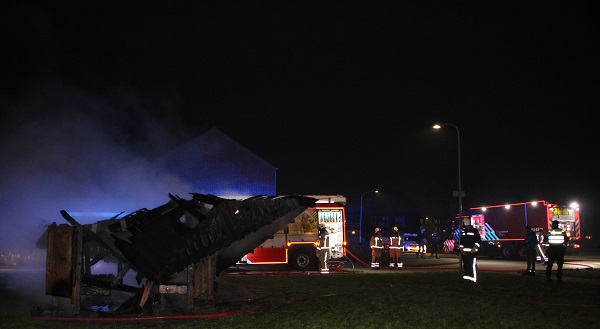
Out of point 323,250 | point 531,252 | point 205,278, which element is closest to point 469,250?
point 531,252

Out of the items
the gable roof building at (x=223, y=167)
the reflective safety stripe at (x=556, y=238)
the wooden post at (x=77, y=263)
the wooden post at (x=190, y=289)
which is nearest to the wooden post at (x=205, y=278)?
the wooden post at (x=190, y=289)

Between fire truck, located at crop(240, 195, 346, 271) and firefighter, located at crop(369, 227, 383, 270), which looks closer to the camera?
fire truck, located at crop(240, 195, 346, 271)

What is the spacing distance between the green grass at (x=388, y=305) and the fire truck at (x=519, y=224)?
13.1 metres

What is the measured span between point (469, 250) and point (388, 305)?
15.3 ft

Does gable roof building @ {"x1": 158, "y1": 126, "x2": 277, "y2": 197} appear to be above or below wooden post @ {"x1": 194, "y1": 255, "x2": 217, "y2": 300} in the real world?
above

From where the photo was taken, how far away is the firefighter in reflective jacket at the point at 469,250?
13047 millimetres

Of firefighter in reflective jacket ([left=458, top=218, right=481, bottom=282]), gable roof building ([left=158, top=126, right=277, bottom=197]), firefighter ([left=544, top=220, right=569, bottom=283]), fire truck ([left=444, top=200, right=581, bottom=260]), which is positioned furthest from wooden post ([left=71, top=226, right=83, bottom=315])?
gable roof building ([left=158, top=126, right=277, bottom=197])

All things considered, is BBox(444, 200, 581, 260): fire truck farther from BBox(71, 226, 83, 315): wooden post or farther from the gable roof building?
BBox(71, 226, 83, 315): wooden post

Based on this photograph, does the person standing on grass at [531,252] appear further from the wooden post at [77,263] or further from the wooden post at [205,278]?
the wooden post at [77,263]

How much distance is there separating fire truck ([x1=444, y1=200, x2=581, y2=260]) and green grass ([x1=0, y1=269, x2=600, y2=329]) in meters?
13.1

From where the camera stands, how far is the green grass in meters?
8.09

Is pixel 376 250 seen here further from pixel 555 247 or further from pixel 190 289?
pixel 190 289

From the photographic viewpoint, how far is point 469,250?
527 inches

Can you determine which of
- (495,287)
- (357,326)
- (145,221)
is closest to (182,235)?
(145,221)
